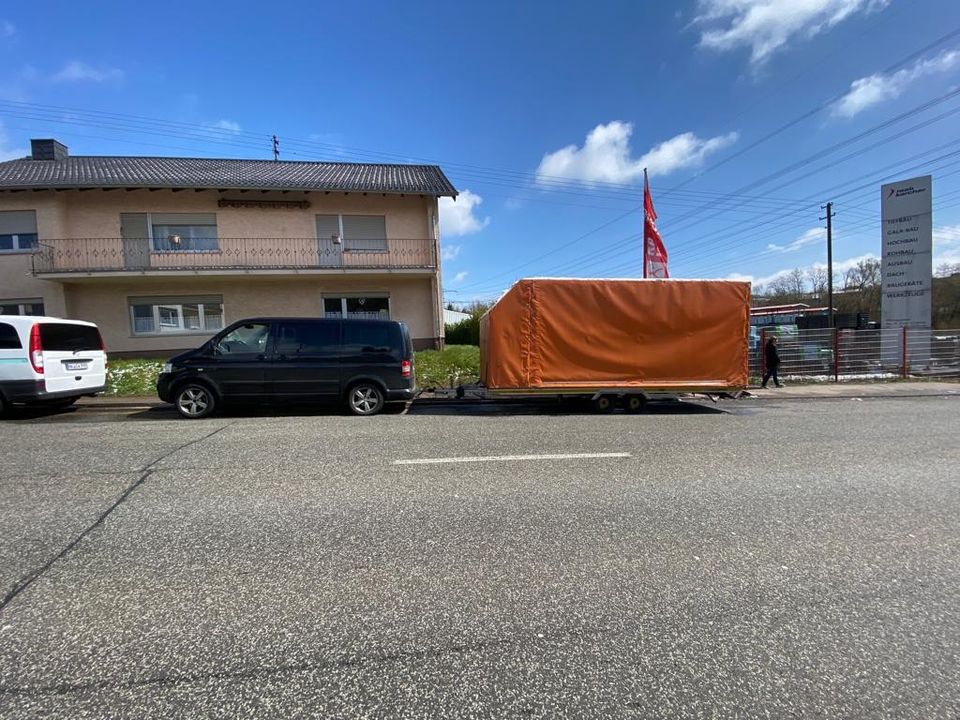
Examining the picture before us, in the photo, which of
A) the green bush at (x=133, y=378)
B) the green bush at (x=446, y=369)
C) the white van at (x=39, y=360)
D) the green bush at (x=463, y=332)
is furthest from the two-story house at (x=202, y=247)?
the white van at (x=39, y=360)

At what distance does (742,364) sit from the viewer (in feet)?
32.2

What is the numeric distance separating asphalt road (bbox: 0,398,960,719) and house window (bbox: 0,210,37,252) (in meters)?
16.6

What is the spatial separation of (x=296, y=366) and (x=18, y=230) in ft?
52.2

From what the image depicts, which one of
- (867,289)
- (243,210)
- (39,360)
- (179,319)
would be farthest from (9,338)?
(867,289)

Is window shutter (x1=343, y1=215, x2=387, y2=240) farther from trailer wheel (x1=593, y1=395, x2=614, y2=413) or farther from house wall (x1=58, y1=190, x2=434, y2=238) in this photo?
trailer wheel (x1=593, y1=395, x2=614, y2=413)

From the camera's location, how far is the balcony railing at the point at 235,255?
17594mm

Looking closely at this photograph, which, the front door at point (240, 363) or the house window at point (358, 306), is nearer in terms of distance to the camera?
the front door at point (240, 363)

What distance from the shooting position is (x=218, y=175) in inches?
774

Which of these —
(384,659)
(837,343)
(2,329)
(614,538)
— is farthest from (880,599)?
(837,343)

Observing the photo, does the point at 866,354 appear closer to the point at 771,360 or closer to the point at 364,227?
the point at 771,360

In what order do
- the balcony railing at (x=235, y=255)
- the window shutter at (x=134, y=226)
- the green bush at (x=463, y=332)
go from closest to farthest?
the balcony railing at (x=235, y=255), the window shutter at (x=134, y=226), the green bush at (x=463, y=332)

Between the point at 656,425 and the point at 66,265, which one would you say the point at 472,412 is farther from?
the point at 66,265

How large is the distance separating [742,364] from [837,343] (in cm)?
883

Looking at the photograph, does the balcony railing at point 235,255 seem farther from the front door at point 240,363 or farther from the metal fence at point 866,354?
the metal fence at point 866,354
